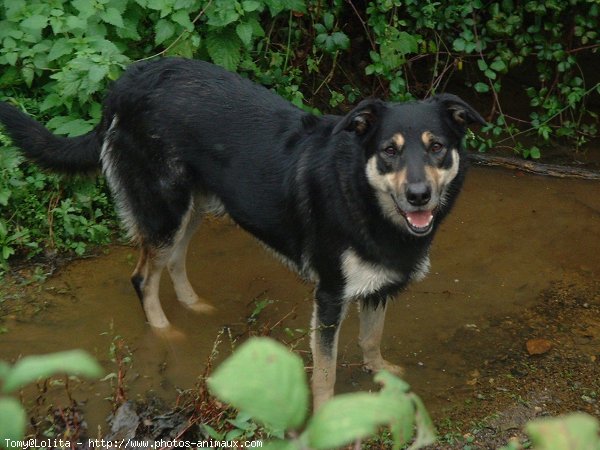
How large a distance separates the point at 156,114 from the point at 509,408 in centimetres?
253

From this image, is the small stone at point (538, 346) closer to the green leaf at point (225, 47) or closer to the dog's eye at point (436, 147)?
the dog's eye at point (436, 147)

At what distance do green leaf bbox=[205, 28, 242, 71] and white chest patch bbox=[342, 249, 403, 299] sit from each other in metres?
2.33

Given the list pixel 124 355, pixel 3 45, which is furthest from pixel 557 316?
pixel 3 45

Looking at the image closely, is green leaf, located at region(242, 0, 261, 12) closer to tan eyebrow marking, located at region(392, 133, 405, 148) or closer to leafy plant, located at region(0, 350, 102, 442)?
tan eyebrow marking, located at region(392, 133, 405, 148)

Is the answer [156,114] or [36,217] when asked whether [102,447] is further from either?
[36,217]

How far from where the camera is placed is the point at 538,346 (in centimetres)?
480

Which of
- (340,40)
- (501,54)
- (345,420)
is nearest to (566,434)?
(345,420)

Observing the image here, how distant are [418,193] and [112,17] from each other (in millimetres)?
2918

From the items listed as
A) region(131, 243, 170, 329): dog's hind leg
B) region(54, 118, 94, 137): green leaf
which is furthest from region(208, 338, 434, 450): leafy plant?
region(54, 118, 94, 137): green leaf

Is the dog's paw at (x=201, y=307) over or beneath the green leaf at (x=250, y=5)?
beneath

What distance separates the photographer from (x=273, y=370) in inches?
41.1

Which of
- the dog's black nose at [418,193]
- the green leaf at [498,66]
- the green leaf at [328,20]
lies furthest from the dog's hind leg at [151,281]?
the green leaf at [498,66]

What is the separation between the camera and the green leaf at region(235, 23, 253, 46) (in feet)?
18.5

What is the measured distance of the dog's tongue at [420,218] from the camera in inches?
148
